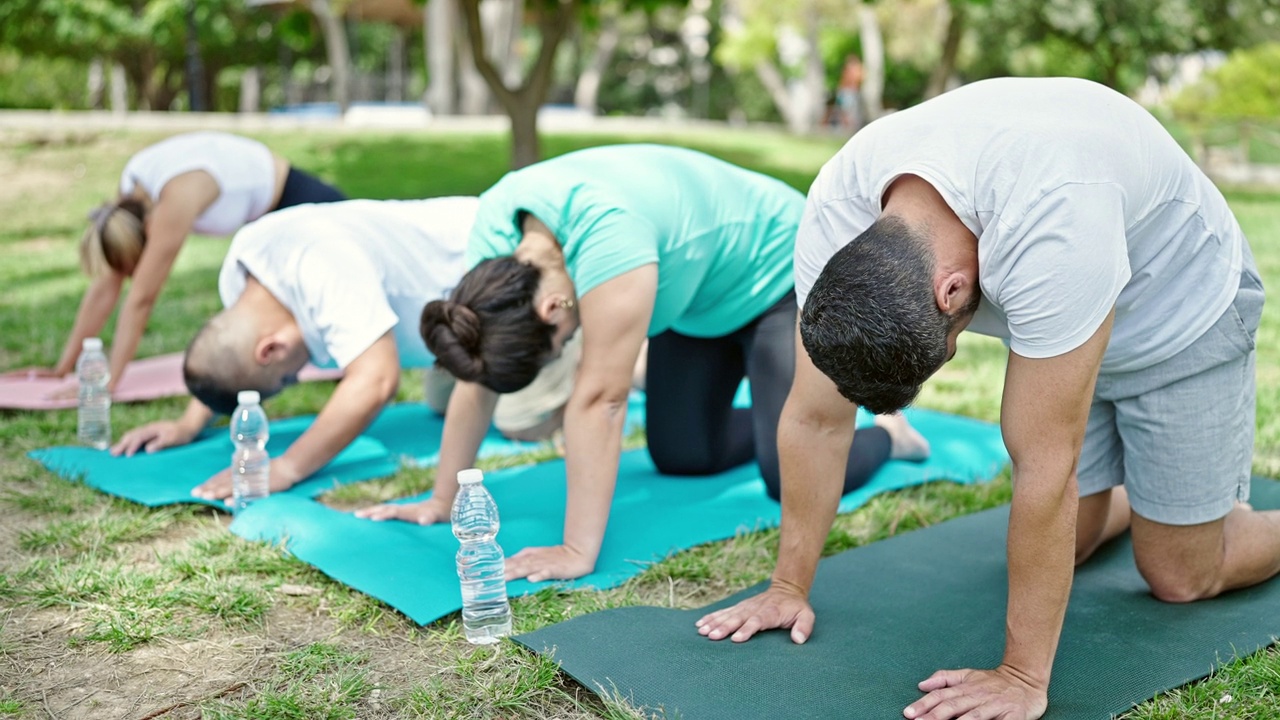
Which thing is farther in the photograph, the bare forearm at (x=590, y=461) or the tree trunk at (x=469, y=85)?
the tree trunk at (x=469, y=85)

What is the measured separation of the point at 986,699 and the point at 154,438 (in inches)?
134

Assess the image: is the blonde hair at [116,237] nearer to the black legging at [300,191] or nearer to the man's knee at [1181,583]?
the black legging at [300,191]

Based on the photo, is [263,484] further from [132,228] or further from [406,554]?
[132,228]

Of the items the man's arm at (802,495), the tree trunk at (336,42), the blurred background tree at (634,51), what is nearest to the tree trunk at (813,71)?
the blurred background tree at (634,51)

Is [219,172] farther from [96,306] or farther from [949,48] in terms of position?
[949,48]

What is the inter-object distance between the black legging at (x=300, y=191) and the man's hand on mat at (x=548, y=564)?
2.71 meters

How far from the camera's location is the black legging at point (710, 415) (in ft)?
12.5

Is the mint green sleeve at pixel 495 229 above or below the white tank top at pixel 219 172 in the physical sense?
above

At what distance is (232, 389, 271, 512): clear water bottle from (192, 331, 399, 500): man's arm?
0.04m

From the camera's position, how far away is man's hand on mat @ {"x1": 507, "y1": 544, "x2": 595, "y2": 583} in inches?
121

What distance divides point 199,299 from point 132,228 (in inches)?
130

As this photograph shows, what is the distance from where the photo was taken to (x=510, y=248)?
124 inches

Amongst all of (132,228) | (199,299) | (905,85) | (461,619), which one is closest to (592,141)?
(199,299)

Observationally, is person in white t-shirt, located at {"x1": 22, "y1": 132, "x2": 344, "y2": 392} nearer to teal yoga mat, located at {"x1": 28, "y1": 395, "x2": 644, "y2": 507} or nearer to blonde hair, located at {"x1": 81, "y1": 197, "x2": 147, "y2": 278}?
blonde hair, located at {"x1": 81, "y1": 197, "x2": 147, "y2": 278}
